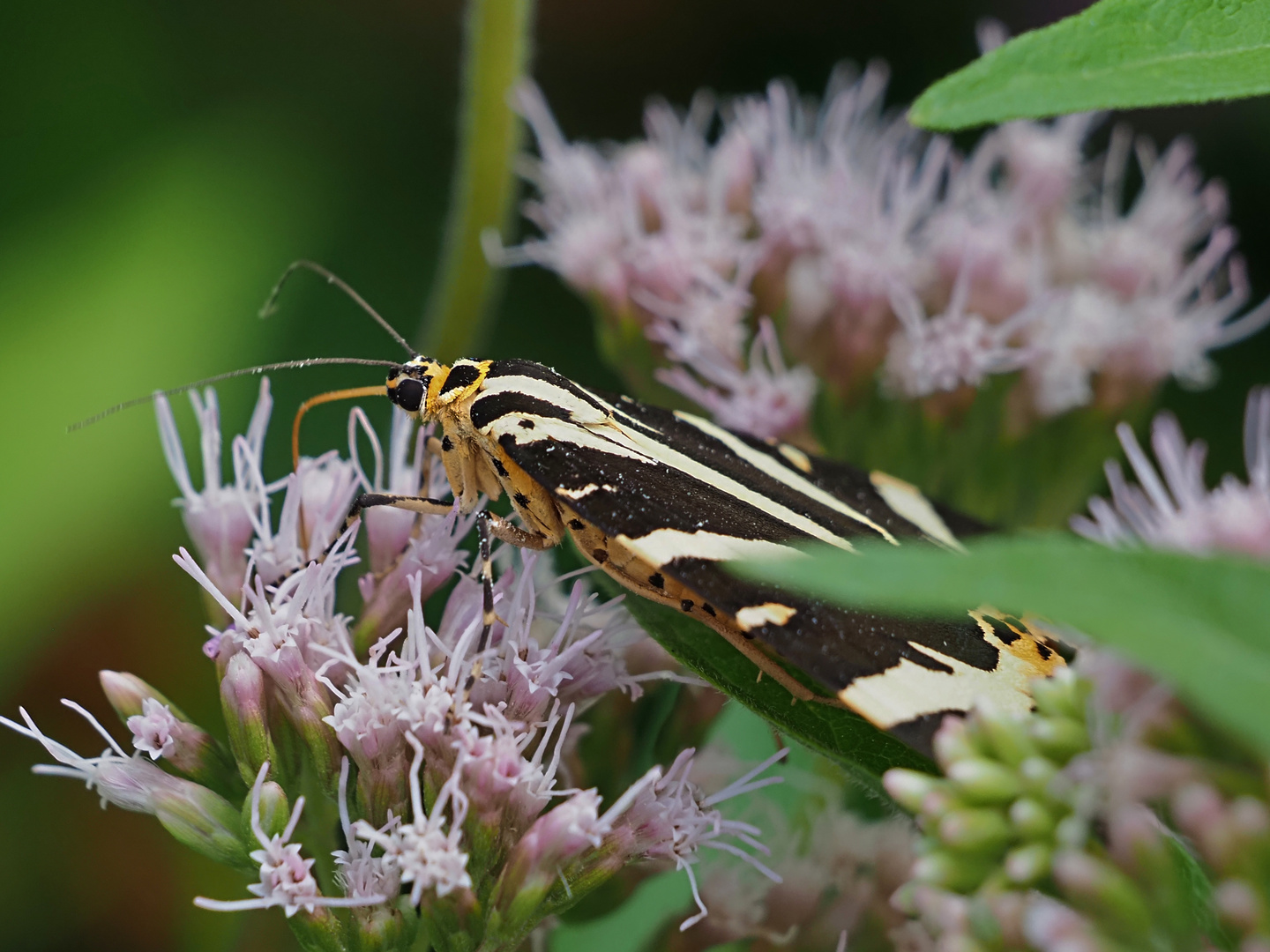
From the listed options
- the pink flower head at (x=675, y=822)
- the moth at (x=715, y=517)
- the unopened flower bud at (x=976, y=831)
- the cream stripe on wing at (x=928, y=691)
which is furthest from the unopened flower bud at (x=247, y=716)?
the unopened flower bud at (x=976, y=831)

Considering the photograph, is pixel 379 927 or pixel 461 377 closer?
pixel 379 927

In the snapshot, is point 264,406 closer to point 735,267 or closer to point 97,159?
point 735,267

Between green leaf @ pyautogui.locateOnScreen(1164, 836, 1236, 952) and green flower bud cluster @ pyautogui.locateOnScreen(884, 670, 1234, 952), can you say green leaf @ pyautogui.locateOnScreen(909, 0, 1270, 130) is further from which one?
green leaf @ pyautogui.locateOnScreen(1164, 836, 1236, 952)

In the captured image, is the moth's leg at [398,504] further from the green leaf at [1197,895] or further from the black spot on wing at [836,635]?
the green leaf at [1197,895]

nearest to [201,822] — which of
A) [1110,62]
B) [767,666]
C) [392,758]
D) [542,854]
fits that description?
[392,758]

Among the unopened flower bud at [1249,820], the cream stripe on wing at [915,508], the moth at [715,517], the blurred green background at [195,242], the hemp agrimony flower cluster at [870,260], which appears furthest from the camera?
the blurred green background at [195,242]

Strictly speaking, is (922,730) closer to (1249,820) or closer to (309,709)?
(1249,820)
